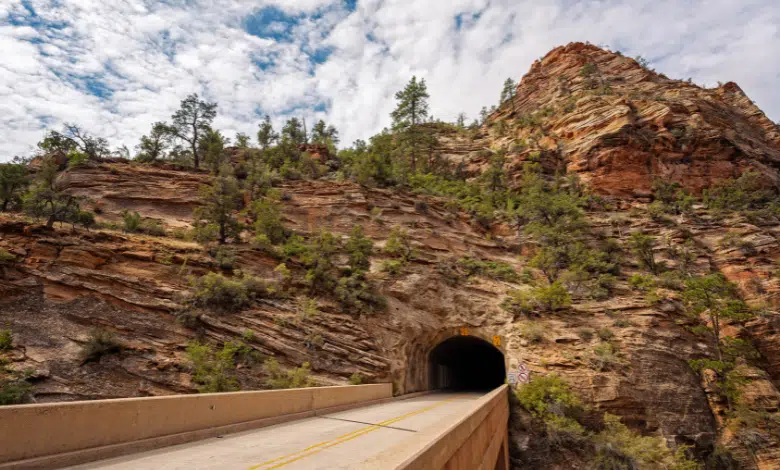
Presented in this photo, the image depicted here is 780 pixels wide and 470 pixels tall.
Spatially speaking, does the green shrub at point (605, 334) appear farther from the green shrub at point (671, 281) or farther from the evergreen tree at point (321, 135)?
the evergreen tree at point (321, 135)

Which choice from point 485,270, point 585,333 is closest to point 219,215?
point 485,270

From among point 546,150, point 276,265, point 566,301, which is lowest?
point 566,301

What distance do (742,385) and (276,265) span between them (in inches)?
1100

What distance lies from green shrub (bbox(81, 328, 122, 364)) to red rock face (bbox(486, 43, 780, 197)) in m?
44.7

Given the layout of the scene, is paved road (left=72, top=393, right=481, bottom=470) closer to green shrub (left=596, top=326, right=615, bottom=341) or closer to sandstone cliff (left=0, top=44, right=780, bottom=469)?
sandstone cliff (left=0, top=44, right=780, bottom=469)

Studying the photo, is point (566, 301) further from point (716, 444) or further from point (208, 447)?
point (208, 447)

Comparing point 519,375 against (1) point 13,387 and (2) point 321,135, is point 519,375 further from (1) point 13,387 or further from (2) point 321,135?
(2) point 321,135

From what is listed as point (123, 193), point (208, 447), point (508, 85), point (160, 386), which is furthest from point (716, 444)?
point (508, 85)

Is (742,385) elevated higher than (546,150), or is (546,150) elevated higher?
(546,150)

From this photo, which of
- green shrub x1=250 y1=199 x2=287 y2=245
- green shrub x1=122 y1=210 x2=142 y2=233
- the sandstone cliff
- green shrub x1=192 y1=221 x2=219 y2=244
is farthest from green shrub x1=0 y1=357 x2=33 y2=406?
green shrub x1=250 y1=199 x2=287 y2=245

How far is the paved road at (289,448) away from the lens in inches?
257

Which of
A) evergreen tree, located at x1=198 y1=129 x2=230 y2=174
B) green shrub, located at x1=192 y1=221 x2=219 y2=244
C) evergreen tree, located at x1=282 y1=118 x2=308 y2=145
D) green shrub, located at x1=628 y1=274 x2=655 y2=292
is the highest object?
evergreen tree, located at x1=282 y1=118 x2=308 y2=145

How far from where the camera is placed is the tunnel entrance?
33094 mm

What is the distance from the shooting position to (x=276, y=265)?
2528 centimetres
